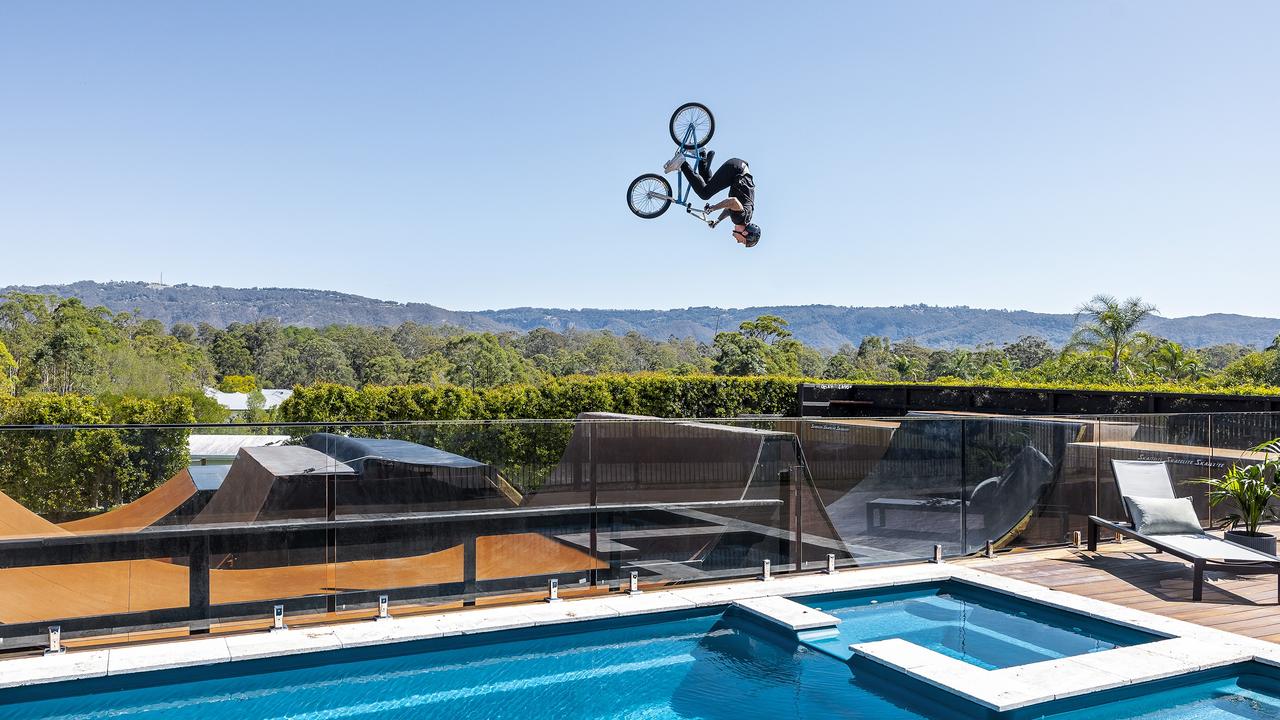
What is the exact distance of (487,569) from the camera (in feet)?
19.8

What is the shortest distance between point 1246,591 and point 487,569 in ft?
18.4

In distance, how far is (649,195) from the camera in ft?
42.5

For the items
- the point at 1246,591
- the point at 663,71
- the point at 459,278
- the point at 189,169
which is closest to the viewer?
the point at 1246,591

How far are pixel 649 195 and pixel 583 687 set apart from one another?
9.03m

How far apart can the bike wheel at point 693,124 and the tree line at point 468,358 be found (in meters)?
7.08

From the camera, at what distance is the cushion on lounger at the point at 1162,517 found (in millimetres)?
7254

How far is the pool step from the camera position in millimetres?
5652

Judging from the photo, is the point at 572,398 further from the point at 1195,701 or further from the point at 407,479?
the point at 1195,701

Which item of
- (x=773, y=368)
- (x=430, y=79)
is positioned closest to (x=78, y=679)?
(x=430, y=79)

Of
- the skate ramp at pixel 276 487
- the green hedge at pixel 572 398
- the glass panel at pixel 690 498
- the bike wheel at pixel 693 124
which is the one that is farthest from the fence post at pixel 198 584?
the green hedge at pixel 572 398

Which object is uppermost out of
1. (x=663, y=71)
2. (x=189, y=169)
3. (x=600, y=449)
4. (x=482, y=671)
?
(x=189, y=169)

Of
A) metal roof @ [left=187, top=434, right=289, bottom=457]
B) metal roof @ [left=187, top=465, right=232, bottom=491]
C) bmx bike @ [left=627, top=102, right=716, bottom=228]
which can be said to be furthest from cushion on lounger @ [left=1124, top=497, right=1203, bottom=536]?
metal roof @ [left=187, top=465, right=232, bottom=491]

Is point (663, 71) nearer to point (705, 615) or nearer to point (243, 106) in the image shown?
point (243, 106)

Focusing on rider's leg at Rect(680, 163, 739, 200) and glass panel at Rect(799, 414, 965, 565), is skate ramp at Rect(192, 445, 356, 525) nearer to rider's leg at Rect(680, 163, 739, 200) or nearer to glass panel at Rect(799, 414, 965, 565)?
glass panel at Rect(799, 414, 965, 565)
